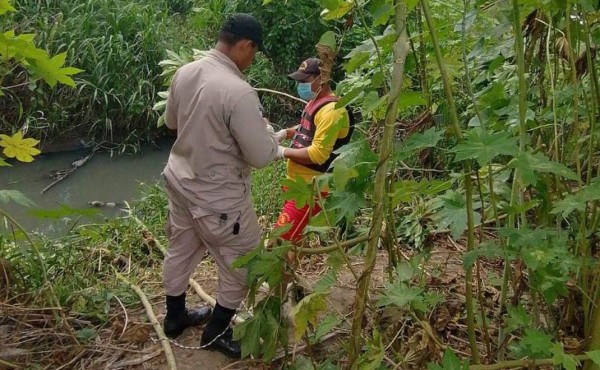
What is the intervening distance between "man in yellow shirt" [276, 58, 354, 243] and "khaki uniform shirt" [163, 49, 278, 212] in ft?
1.67

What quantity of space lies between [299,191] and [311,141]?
1.36 m

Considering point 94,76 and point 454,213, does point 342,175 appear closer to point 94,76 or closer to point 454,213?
point 454,213

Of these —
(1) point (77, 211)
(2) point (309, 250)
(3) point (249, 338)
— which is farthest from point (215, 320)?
(2) point (309, 250)

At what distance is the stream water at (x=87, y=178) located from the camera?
7.58 meters

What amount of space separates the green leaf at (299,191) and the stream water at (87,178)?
5.36m

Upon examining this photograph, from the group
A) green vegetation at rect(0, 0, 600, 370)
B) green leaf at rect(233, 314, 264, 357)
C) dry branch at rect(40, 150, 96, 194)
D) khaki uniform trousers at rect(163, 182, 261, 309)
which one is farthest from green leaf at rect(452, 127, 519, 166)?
dry branch at rect(40, 150, 96, 194)

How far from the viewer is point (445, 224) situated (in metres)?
1.81

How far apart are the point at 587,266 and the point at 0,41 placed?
2.00 meters

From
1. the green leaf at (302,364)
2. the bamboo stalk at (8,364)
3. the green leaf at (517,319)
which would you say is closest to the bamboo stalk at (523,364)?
the green leaf at (517,319)

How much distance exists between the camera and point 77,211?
2574 millimetres

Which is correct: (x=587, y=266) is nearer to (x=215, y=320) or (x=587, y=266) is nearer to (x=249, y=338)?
(x=249, y=338)

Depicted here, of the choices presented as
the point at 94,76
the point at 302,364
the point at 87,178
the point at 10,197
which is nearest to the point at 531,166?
the point at 302,364

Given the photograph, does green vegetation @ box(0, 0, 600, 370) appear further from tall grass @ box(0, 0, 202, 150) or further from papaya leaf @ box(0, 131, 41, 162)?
tall grass @ box(0, 0, 202, 150)

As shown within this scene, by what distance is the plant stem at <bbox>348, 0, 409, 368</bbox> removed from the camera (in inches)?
67.6
